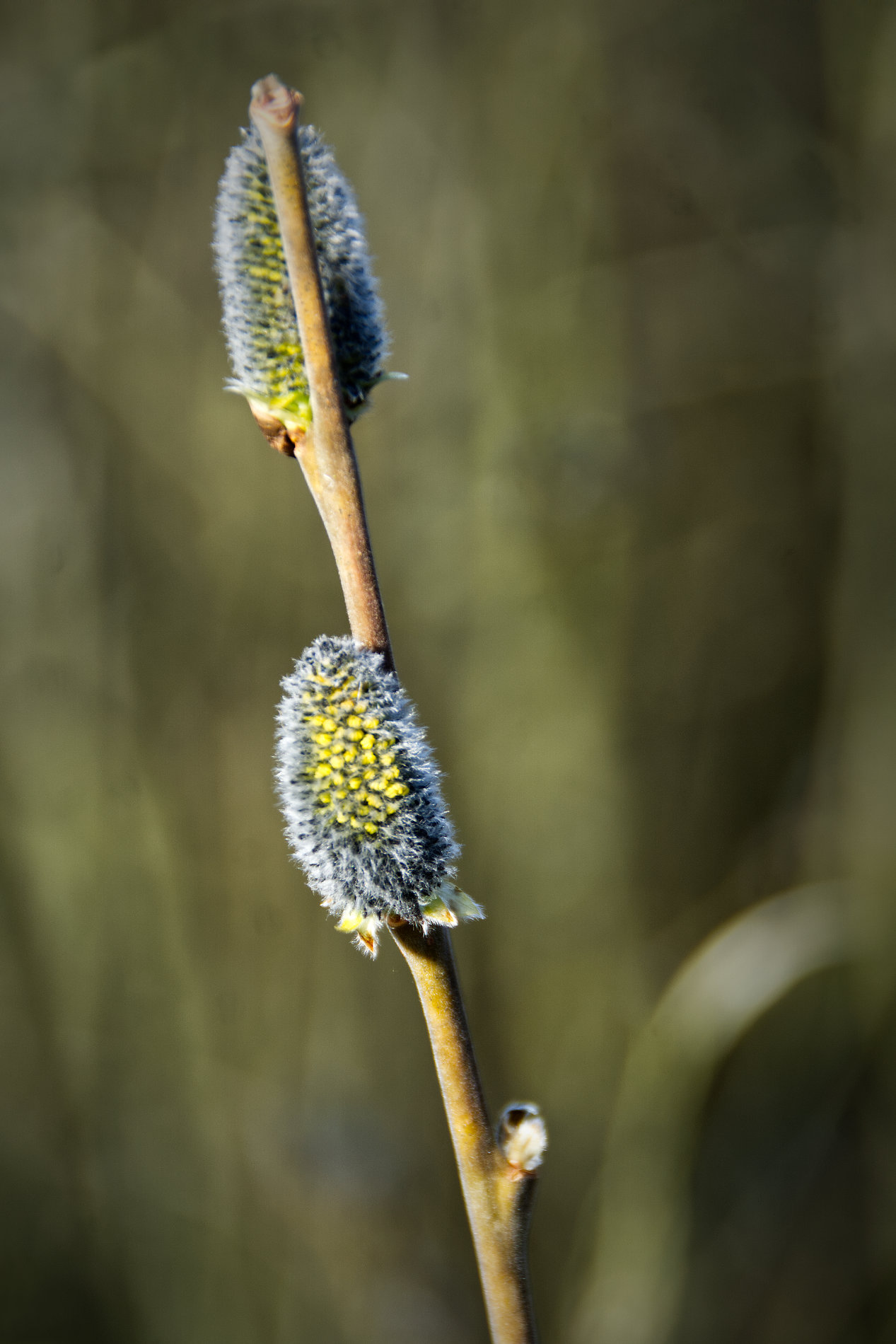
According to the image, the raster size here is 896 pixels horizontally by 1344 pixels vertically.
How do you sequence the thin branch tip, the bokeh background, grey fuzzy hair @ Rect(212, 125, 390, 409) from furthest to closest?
the bokeh background → grey fuzzy hair @ Rect(212, 125, 390, 409) → the thin branch tip

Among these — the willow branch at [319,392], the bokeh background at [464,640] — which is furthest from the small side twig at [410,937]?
the bokeh background at [464,640]

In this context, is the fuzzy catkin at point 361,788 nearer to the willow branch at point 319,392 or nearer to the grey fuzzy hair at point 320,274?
the willow branch at point 319,392

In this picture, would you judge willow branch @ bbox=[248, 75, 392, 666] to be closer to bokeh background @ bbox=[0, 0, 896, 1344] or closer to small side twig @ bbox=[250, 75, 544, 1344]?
small side twig @ bbox=[250, 75, 544, 1344]

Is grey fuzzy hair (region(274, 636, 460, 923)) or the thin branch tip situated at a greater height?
the thin branch tip

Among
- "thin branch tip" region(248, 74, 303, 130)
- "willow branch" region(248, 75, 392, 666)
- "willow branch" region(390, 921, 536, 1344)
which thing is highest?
"thin branch tip" region(248, 74, 303, 130)

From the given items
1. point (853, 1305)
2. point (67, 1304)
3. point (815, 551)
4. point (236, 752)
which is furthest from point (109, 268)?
point (853, 1305)

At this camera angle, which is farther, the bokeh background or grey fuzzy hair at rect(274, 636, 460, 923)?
the bokeh background

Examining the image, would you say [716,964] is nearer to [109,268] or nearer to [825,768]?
[825,768]

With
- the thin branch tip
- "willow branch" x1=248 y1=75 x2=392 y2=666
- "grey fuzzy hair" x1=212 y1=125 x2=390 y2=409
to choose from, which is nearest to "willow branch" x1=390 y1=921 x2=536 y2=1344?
"willow branch" x1=248 y1=75 x2=392 y2=666
